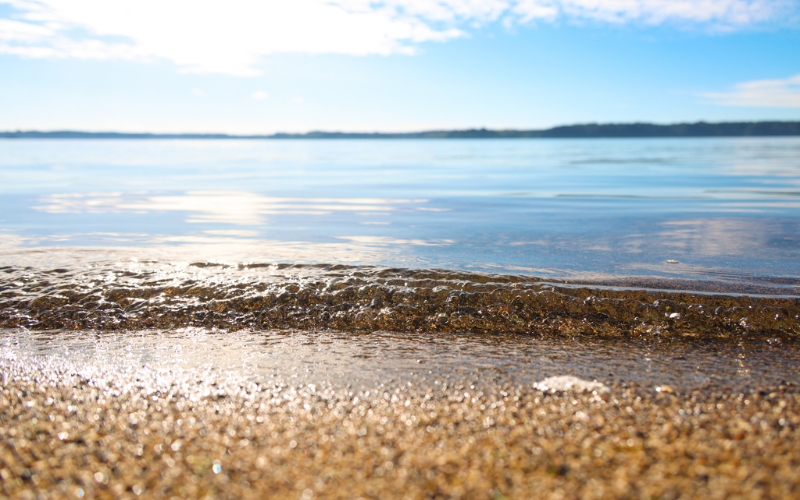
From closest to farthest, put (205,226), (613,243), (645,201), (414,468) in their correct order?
(414,468) < (613,243) < (205,226) < (645,201)

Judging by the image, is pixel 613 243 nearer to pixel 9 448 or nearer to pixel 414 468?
pixel 414 468

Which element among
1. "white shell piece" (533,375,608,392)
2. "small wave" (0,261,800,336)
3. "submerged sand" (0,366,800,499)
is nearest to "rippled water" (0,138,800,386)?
"small wave" (0,261,800,336)

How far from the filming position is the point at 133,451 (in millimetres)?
2246

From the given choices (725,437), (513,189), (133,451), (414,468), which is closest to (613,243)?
(725,437)

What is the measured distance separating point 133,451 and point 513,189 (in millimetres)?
16645

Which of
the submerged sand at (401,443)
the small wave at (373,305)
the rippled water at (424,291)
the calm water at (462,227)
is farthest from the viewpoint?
the calm water at (462,227)

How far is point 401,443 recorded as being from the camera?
2303 millimetres

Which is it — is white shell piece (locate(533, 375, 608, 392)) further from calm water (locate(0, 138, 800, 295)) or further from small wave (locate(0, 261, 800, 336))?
calm water (locate(0, 138, 800, 295))

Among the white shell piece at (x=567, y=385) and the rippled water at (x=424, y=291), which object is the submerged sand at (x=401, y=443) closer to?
the white shell piece at (x=567, y=385)

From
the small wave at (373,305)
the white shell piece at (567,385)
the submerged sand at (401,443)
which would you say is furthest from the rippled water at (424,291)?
the submerged sand at (401,443)

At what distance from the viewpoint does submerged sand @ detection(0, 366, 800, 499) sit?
1958 millimetres

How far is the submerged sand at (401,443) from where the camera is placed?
1958mm

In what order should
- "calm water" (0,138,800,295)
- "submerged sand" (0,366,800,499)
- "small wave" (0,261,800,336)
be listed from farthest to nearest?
"calm water" (0,138,800,295), "small wave" (0,261,800,336), "submerged sand" (0,366,800,499)

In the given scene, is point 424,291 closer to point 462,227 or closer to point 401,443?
point 401,443
